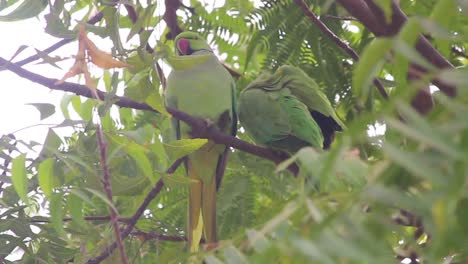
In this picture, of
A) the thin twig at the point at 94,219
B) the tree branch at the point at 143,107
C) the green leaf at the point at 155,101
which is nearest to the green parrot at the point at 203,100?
the tree branch at the point at 143,107

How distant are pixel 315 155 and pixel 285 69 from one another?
1.01 meters

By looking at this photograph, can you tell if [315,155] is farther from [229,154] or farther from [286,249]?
[229,154]

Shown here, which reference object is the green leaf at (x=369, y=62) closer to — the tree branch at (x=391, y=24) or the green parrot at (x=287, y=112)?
the tree branch at (x=391, y=24)

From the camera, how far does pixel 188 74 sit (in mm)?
1785

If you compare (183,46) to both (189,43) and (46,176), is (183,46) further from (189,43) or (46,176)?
(46,176)

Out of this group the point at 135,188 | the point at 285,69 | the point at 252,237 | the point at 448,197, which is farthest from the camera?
the point at 285,69

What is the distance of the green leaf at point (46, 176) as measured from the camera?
39.3 inches

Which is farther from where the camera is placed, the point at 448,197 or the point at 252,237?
the point at 252,237

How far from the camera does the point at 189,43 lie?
5.75ft

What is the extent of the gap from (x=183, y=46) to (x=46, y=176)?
81 cm

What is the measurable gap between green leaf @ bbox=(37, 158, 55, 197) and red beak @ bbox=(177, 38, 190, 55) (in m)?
0.77

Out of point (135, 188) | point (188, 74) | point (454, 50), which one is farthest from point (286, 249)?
point (188, 74)

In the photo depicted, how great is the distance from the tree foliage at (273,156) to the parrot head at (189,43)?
24mm

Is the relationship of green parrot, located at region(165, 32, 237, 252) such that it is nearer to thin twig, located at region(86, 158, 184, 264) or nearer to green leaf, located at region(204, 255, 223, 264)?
thin twig, located at region(86, 158, 184, 264)
